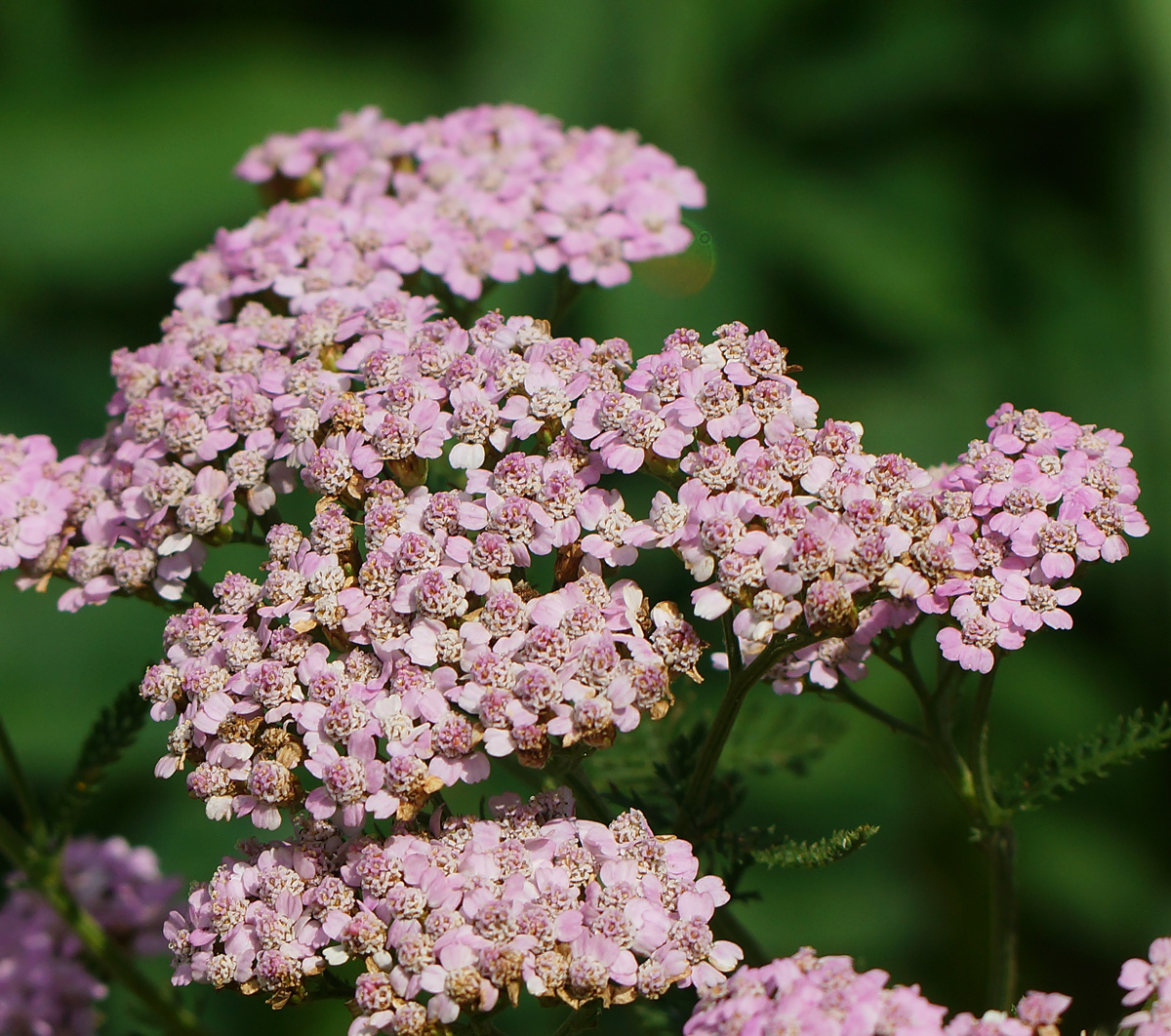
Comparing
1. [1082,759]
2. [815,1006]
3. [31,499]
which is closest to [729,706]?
[815,1006]

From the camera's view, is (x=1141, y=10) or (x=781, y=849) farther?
(x=1141, y=10)

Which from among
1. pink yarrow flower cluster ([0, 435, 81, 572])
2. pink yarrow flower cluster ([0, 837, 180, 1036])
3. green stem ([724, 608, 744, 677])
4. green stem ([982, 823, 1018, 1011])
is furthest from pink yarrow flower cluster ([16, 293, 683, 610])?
green stem ([982, 823, 1018, 1011])

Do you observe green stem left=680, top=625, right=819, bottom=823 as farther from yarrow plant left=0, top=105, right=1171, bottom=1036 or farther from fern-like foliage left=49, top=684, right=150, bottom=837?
fern-like foliage left=49, top=684, right=150, bottom=837

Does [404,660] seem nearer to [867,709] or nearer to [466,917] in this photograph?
[466,917]

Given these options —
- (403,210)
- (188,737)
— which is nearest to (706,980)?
(188,737)

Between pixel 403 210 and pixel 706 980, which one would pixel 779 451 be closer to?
pixel 706 980

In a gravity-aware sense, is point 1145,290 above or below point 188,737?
above
